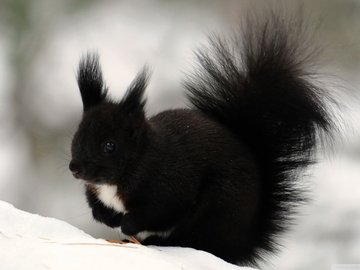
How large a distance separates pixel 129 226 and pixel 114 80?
1.26 metres

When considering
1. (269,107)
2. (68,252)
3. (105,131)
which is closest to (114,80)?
(269,107)

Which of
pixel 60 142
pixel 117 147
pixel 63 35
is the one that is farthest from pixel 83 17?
pixel 117 147

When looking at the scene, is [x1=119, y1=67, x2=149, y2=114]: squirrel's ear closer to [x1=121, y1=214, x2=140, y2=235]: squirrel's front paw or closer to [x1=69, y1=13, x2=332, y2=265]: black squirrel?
[x1=69, y1=13, x2=332, y2=265]: black squirrel

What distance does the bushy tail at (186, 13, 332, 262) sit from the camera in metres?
1.78

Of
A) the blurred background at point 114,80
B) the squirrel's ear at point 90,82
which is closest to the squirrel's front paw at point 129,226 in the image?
the squirrel's ear at point 90,82

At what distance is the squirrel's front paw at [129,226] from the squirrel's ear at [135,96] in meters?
0.22

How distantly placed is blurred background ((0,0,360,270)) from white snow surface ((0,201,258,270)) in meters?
0.98

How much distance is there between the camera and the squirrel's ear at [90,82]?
167 cm

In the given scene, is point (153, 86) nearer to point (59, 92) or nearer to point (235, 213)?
point (59, 92)

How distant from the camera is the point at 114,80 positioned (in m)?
2.83

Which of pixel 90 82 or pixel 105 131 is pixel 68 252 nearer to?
pixel 105 131

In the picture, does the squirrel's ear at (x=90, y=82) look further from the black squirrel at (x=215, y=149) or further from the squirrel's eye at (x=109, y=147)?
the squirrel's eye at (x=109, y=147)

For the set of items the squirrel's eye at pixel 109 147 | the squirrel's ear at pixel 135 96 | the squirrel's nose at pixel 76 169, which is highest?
the squirrel's ear at pixel 135 96

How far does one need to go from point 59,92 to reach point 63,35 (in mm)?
261
